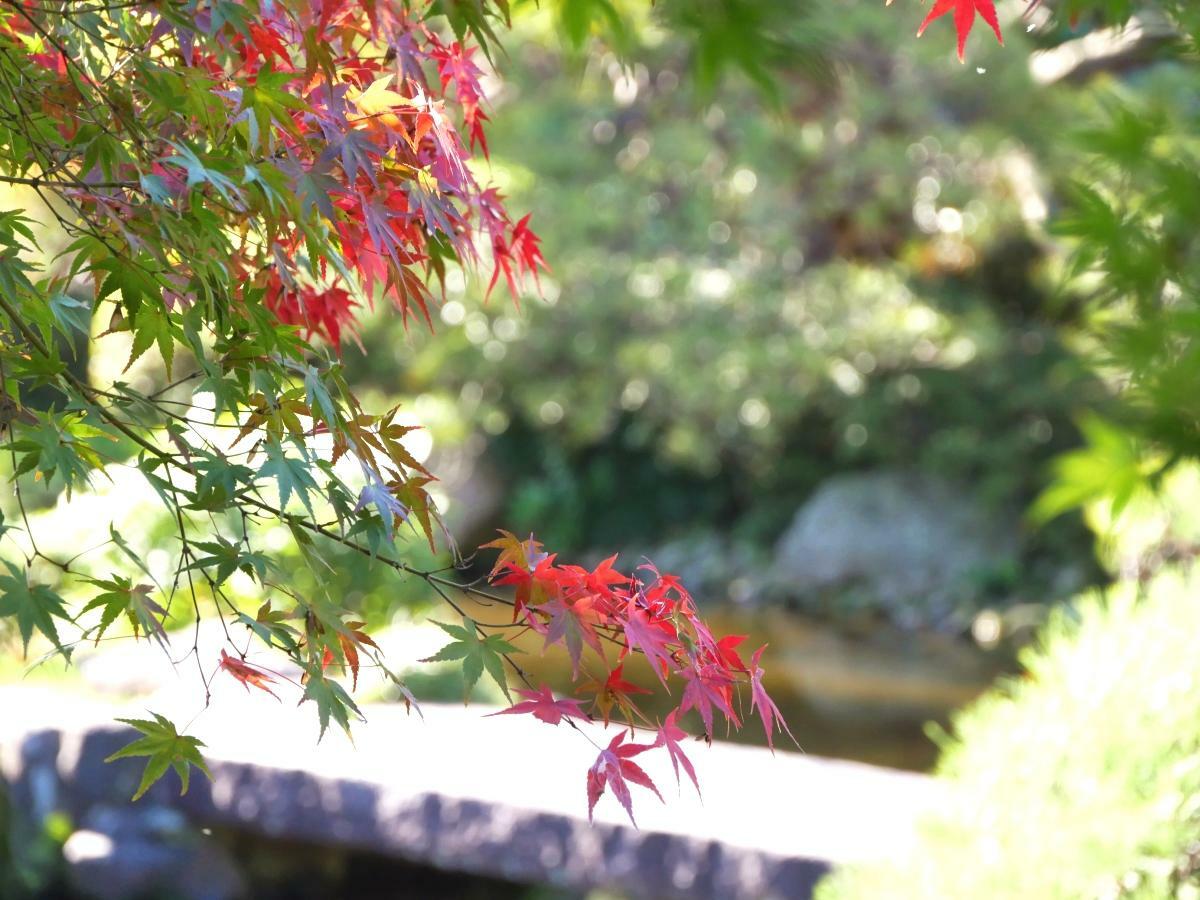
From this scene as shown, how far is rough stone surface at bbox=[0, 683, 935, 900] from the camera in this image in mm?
A: 3244

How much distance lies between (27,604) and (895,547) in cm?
1038

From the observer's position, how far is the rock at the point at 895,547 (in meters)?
10.8

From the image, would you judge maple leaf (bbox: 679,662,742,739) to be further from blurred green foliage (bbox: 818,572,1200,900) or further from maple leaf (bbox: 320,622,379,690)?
blurred green foliage (bbox: 818,572,1200,900)

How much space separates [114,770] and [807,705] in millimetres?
5309

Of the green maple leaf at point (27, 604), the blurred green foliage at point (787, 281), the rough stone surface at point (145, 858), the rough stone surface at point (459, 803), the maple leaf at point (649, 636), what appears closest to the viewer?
the green maple leaf at point (27, 604)

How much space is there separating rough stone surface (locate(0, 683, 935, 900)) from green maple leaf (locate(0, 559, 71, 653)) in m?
2.18

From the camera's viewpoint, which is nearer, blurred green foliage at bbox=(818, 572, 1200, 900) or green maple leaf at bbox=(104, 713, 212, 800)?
green maple leaf at bbox=(104, 713, 212, 800)

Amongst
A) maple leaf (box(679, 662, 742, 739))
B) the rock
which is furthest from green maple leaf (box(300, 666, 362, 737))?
the rock

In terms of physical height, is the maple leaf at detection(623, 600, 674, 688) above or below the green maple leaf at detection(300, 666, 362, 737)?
above

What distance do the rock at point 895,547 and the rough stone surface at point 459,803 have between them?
7117 millimetres

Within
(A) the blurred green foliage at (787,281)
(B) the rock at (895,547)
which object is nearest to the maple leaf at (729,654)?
(A) the blurred green foliage at (787,281)

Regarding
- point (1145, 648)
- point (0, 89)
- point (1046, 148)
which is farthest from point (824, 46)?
point (1046, 148)

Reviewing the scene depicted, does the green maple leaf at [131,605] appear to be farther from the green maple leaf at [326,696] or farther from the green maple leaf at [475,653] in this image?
the green maple leaf at [475,653]

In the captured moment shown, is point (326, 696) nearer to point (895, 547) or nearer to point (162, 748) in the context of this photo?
point (162, 748)
